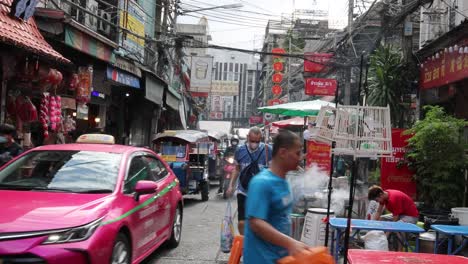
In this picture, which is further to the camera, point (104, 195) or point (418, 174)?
point (418, 174)

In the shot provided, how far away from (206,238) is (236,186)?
6.27 ft

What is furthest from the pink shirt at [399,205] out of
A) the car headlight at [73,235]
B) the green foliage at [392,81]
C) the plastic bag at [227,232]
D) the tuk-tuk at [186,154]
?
the green foliage at [392,81]

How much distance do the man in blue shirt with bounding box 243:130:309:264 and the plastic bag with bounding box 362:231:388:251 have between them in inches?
145

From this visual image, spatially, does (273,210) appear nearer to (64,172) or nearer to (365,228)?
(365,228)

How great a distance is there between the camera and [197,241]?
321 inches

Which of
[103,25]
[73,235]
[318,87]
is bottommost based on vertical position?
[73,235]

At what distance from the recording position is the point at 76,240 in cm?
424

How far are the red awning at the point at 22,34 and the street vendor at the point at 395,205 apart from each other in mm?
5825

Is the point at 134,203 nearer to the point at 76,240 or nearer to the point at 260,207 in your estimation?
the point at 76,240

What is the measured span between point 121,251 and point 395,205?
4410 mm

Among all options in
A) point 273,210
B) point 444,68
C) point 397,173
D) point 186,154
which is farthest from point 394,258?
point 186,154

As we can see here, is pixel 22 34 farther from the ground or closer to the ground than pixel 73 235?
farther from the ground

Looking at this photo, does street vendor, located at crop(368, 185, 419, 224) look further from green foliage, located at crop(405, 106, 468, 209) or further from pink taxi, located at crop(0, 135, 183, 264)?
pink taxi, located at crop(0, 135, 183, 264)

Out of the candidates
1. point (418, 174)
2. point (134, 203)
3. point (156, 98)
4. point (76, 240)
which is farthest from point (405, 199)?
point (156, 98)
